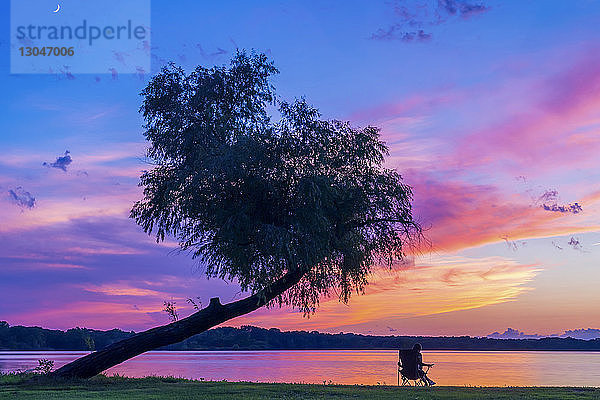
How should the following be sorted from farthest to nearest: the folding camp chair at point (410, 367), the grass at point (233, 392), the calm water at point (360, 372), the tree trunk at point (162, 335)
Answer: the calm water at point (360, 372), the folding camp chair at point (410, 367), the tree trunk at point (162, 335), the grass at point (233, 392)

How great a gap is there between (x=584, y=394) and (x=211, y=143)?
53.4 ft

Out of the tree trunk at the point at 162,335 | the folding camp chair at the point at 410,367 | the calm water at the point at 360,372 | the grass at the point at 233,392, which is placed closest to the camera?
the grass at the point at 233,392

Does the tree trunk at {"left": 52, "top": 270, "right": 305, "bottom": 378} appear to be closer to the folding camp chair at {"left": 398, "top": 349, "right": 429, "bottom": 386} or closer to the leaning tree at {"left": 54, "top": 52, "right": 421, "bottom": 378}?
the leaning tree at {"left": 54, "top": 52, "right": 421, "bottom": 378}

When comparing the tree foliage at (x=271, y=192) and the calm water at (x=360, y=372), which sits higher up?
the tree foliage at (x=271, y=192)

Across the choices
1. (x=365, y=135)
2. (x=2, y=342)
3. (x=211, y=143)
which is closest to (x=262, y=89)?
(x=211, y=143)

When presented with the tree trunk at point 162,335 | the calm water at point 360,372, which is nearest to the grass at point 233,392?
the tree trunk at point 162,335

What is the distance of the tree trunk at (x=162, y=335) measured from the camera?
26.2m

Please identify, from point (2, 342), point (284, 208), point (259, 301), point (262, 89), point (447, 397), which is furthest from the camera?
point (2, 342)

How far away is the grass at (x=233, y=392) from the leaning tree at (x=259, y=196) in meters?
2.35

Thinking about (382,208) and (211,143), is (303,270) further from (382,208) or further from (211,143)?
(211,143)

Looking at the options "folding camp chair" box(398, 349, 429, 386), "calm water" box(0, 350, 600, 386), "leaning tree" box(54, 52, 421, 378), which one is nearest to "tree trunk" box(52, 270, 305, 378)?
"leaning tree" box(54, 52, 421, 378)

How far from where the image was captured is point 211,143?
25797 mm

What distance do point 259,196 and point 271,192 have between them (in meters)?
0.49

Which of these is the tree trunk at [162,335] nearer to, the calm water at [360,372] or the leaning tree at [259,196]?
the leaning tree at [259,196]
